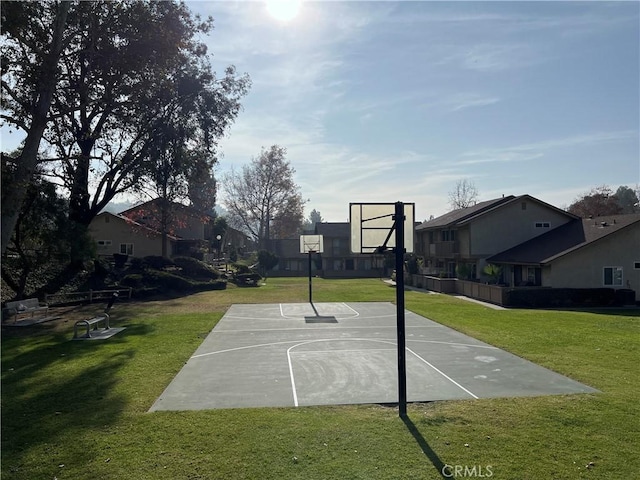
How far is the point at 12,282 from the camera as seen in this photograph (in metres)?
28.1

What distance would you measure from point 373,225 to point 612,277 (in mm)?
29133

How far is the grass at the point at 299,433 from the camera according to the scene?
6.34 meters

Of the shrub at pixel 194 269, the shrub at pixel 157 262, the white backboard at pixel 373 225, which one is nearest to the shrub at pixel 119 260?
the shrub at pixel 157 262

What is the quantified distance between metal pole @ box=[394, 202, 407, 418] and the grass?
13.4 inches

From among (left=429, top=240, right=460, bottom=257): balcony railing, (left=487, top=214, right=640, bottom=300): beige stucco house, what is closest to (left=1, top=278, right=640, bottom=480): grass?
(left=487, top=214, right=640, bottom=300): beige stucco house

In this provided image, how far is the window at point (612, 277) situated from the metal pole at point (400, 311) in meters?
29.2

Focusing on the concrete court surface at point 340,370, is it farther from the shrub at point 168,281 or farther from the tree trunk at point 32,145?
the shrub at point 168,281

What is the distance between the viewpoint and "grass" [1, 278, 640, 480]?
6336 mm

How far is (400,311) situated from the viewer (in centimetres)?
929

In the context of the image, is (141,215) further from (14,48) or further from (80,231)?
(14,48)

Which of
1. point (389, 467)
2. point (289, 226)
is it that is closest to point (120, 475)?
point (389, 467)

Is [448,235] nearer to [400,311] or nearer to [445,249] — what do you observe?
[445,249]

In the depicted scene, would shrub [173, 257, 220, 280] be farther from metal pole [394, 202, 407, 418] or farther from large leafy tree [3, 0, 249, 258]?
metal pole [394, 202, 407, 418]

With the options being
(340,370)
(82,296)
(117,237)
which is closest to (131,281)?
(82,296)
